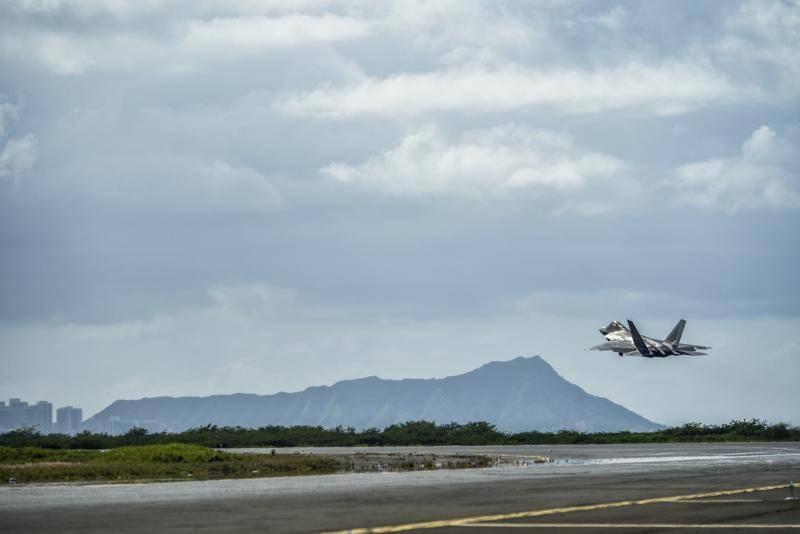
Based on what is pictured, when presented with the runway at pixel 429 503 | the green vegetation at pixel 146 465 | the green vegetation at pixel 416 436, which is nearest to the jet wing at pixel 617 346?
the green vegetation at pixel 416 436

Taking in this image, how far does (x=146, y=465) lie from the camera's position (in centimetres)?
5406

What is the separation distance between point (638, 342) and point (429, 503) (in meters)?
88.8

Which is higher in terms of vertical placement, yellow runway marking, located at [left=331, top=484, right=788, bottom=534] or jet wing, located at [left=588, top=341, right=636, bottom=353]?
jet wing, located at [left=588, top=341, right=636, bottom=353]

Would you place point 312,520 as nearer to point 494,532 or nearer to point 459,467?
point 494,532

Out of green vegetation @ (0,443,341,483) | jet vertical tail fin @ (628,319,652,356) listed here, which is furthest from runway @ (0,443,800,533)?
jet vertical tail fin @ (628,319,652,356)

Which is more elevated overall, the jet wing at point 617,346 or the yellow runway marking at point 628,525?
the jet wing at point 617,346

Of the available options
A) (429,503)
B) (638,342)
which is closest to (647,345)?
(638,342)

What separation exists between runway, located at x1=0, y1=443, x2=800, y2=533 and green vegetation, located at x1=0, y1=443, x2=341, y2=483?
4993mm

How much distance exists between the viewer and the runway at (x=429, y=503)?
27953 millimetres

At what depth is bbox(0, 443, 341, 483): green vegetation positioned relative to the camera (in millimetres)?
49531

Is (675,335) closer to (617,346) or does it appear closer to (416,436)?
(617,346)

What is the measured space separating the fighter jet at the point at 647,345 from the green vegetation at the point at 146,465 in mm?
63904

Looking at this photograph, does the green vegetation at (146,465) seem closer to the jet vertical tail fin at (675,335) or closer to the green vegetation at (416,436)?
the green vegetation at (416,436)

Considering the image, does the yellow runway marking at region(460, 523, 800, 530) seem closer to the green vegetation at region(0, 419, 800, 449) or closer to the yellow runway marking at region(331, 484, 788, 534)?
the yellow runway marking at region(331, 484, 788, 534)
